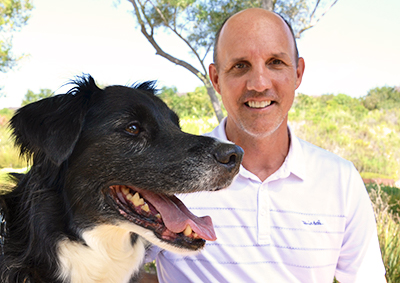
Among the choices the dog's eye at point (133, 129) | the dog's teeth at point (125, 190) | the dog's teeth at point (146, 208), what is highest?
the dog's eye at point (133, 129)

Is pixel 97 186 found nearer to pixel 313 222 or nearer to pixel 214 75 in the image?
pixel 313 222

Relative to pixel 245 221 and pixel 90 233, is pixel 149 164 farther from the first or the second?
pixel 245 221

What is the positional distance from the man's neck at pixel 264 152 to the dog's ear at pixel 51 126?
3.90ft

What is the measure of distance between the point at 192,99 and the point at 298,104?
716cm

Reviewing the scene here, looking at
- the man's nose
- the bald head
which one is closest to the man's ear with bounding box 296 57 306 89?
the bald head

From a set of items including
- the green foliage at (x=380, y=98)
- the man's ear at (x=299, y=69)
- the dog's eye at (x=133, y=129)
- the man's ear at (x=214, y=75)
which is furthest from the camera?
the green foliage at (x=380, y=98)

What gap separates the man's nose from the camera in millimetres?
2641

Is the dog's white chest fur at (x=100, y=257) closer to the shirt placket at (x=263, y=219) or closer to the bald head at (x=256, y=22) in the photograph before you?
the shirt placket at (x=263, y=219)

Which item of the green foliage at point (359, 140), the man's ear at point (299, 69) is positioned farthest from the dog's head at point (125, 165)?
the green foliage at point (359, 140)

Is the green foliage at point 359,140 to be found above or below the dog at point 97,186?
above

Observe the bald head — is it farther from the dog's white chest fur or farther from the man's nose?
the dog's white chest fur

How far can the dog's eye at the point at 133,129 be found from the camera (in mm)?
2182

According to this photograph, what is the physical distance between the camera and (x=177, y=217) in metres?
2.07

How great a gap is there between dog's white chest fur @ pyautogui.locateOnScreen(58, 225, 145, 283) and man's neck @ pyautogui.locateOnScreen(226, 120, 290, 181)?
971mm
